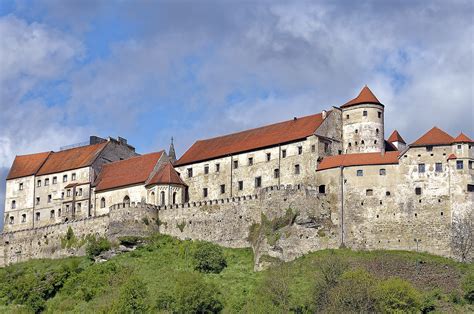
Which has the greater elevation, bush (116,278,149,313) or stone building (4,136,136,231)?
stone building (4,136,136,231)

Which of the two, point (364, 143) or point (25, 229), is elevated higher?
point (364, 143)

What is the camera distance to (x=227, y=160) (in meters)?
112

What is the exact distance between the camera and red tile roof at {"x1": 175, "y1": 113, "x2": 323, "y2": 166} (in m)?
108

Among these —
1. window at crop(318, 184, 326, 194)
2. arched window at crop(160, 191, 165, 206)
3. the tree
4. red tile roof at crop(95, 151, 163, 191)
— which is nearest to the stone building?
red tile roof at crop(95, 151, 163, 191)

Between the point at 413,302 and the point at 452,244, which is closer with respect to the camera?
the point at 413,302

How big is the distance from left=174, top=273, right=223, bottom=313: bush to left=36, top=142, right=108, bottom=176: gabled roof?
3480cm

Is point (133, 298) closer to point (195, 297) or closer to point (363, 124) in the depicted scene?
point (195, 297)

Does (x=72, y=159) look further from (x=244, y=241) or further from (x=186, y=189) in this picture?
(x=244, y=241)

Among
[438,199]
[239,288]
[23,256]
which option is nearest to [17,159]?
[23,256]

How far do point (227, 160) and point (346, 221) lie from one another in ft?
61.3

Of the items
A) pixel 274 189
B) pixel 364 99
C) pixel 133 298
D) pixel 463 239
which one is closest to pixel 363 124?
pixel 364 99

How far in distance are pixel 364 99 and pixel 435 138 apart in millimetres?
11329

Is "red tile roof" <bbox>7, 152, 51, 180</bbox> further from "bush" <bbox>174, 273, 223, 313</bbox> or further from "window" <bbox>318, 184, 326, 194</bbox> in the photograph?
"bush" <bbox>174, 273, 223, 313</bbox>

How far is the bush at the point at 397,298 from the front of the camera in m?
84.2
